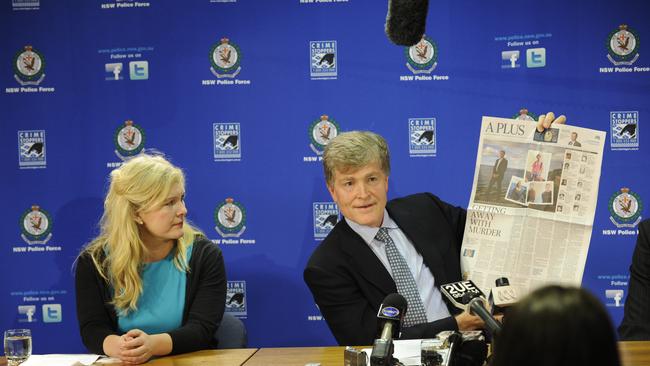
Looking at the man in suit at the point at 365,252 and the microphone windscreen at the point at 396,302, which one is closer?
the microphone windscreen at the point at 396,302

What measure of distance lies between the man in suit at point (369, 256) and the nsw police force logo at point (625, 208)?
3.96ft

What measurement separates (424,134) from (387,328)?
2236 millimetres

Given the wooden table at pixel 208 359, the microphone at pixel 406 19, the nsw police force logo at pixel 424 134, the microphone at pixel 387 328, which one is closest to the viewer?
the microphone at pixel 406 19

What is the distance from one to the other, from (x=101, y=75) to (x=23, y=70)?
18.3 inches

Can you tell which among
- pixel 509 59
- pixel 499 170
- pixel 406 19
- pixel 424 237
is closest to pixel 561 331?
pixel 406 19

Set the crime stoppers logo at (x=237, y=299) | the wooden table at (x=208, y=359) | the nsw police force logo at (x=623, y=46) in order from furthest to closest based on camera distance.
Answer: the crime stoppers logo at (x=237, y=299) → the nsw police force logo at (x=623, y=46) → the wooden table at (x=208, y=359)

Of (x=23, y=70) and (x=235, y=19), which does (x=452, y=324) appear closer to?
(x=235, y=19)

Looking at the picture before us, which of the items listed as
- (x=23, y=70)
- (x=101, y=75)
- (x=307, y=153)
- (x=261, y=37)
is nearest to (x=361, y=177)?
(x=307, y=153)

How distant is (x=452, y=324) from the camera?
289 centimetres

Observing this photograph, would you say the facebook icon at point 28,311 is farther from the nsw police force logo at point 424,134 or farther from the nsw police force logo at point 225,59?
the nsw police force logo at point 424,134

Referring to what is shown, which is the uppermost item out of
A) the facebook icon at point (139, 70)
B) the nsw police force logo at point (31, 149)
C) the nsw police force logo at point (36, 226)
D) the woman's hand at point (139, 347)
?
the facebook icon at point (139, 70)

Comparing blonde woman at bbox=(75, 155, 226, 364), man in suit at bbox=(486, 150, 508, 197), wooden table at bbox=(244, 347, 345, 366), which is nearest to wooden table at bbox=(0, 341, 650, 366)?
wooden table at bbox=(244, 347, 345, 366)

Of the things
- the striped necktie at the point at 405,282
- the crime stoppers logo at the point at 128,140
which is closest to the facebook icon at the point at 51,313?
the crime stoppers logo at the point at 128,140

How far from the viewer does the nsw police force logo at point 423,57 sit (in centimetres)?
410
